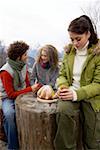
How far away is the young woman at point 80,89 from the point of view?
240 cm

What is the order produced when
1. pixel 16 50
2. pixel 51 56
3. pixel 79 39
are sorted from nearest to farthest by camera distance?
pixel 79 39
pixel 16 50
pixel 51 56

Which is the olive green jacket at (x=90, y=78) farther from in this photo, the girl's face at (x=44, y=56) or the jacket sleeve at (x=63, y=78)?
the girl's face at (x=44, y=56)

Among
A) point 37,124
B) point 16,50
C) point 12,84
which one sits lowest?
point 37,124

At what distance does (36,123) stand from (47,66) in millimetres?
1175

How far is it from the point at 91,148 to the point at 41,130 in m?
0.42

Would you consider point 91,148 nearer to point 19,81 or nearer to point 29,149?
point 29,149

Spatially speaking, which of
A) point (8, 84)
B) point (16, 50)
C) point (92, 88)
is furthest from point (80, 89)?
point (16, 50)

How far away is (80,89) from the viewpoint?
2.41m

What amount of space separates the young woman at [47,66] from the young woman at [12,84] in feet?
1.04

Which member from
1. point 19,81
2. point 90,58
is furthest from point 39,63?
point 90,58

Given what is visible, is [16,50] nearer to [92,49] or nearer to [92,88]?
[92,49]

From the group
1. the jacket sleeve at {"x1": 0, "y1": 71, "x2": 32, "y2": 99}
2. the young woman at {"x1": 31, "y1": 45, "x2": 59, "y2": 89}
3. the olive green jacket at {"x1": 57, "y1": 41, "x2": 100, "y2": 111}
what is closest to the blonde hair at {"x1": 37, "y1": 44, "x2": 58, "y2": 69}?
the young woman at {"x1": 31, "y1": 45, "x2": 59, "y2": 89}

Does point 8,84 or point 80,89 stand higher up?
point 80,89

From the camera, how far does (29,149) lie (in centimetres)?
281
